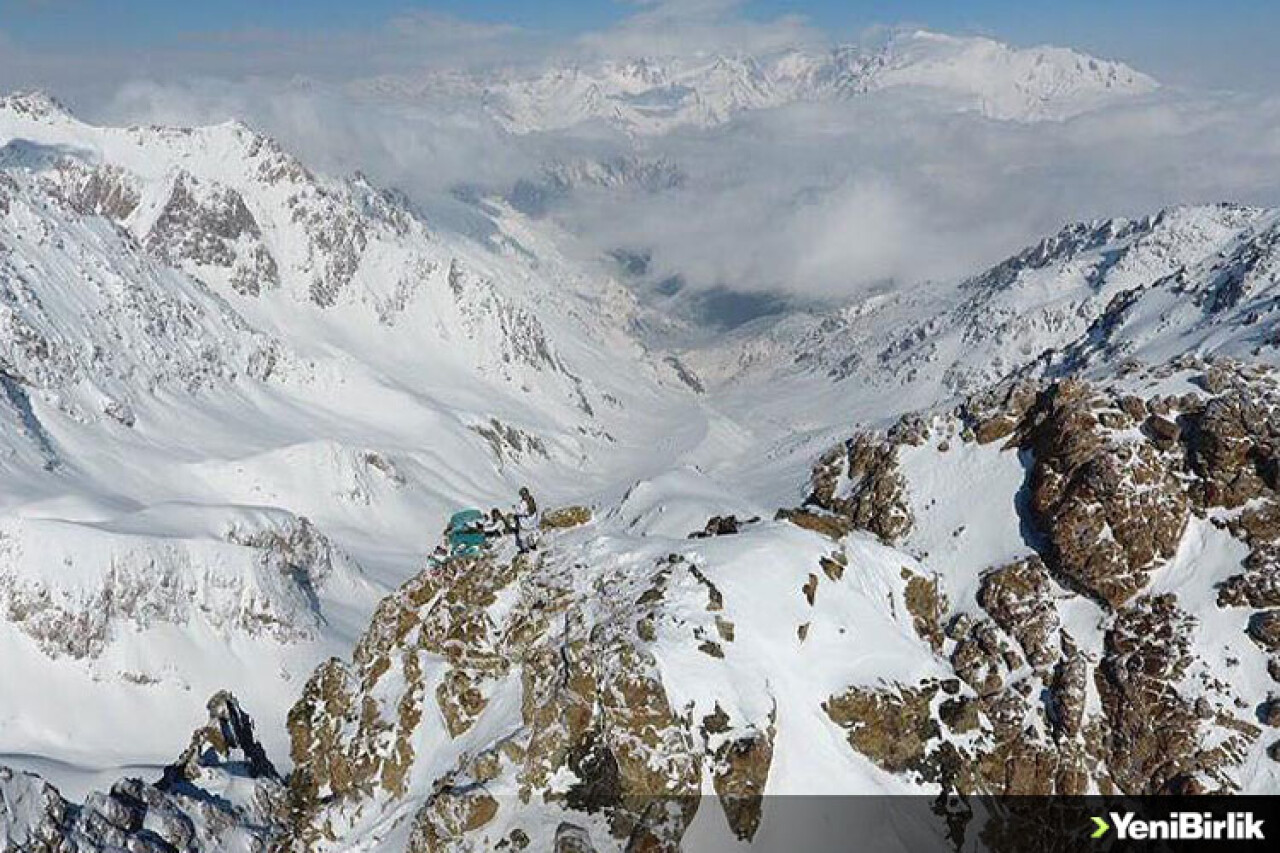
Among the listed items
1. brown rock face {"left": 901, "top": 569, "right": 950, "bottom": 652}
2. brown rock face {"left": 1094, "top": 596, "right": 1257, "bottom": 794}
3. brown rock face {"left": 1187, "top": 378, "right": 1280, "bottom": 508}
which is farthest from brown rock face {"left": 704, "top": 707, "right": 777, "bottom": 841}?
brown rock face {"left": 1187, "top": 378, "right": 1280, "bottom": 508}

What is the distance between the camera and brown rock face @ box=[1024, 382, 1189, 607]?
61.0 meters

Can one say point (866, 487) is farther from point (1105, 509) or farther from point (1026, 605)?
point (1105, 509)

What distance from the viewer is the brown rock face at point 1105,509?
6097cm

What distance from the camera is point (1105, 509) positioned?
62406mm

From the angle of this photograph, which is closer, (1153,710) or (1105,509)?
(1153,710)

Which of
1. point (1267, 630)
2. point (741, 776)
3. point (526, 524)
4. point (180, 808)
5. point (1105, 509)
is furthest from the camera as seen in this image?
point (180, 808)

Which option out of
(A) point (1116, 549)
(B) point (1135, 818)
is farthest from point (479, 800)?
(A) point (1116, 549)

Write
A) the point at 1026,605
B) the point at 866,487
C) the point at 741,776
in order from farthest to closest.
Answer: the point at 866,487, the point at 1026,605, the point at 741,776

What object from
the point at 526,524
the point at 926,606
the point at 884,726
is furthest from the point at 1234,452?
the point at 526,524

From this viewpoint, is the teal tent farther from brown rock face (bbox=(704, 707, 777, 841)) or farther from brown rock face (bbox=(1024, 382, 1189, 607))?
brown rock face (bbox=(1024, 382, 1189, 607))

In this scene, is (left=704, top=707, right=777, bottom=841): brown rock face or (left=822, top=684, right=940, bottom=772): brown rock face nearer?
(left=704, top=707, right=777, bottom=841): brown rock face

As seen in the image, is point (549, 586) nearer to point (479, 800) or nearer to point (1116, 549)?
point (479, 800)

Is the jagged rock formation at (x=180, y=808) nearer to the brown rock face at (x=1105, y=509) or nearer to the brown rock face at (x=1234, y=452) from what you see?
the brown rock face at (x=1105, y=509)

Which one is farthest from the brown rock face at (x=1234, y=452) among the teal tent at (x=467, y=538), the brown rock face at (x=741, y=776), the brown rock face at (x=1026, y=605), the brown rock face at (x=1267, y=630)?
the teal tent at (x=467, y=538)
